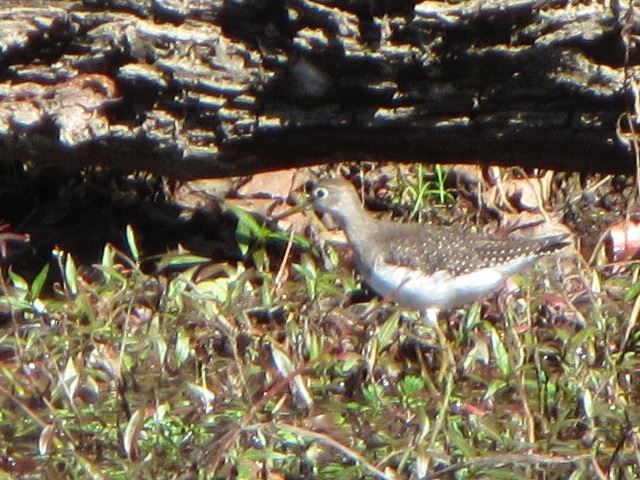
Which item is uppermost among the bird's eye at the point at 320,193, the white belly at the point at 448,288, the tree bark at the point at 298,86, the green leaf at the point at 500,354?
the tree bark at the point at 298,86

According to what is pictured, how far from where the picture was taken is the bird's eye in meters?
8.02

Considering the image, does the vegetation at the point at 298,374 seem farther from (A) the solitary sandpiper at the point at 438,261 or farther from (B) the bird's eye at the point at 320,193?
(B) the bird's eye at the point at 320,193

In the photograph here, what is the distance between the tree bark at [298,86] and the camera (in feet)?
21.4

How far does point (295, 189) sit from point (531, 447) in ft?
12.7

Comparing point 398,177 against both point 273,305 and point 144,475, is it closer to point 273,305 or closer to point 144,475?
point 273,305

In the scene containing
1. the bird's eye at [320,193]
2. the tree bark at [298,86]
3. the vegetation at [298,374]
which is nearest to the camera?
the vegetation at [298,374]

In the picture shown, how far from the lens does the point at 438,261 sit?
7.34 meters

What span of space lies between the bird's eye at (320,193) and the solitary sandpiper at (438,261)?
393mm

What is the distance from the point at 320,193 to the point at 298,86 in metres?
1.14

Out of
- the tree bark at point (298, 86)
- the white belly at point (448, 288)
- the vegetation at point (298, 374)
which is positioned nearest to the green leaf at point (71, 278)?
the vegetation at point (298, 374)

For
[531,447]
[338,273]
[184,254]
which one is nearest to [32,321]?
[184,254]

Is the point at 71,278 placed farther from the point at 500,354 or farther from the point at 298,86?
the point at 500,354

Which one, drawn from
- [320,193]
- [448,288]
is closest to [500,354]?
[448,288]

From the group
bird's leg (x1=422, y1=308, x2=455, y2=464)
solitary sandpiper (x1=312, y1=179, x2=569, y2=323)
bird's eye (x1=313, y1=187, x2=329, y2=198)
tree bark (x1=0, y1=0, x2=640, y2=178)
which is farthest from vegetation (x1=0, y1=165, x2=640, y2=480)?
tree bark (x1=0, y1=0, x2=640, y2=178)
